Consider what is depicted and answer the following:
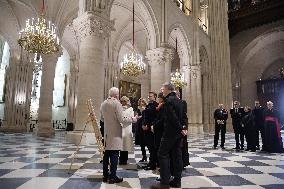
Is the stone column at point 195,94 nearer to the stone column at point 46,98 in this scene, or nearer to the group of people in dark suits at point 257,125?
the group of people in dark suits at point 257,125

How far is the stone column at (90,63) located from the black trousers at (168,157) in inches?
230

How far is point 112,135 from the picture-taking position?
3611 mm

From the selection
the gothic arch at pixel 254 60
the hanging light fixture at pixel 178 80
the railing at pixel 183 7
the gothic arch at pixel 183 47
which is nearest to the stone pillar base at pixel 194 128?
the hanging light fixture at pixel 178 80

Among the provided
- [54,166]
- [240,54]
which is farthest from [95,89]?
[240,54]

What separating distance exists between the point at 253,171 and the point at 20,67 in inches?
686

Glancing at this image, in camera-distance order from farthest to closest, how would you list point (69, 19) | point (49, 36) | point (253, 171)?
1. point (69, 19)
2. point (49, 36)
3. point (253, 171)

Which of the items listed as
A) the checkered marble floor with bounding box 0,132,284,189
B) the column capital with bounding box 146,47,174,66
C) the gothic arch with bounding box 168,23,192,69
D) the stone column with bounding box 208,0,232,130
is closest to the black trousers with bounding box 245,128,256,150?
the checkered marble floor with bounding box 0,132,284,189

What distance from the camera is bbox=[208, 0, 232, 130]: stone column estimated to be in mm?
22375

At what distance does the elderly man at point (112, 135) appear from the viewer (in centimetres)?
355

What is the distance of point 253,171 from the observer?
434 cm

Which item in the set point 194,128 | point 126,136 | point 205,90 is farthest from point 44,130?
point 205,90

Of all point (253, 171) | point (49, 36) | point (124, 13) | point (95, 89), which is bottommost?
point (253, 171)

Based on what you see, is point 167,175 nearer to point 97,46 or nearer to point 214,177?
point 214,177

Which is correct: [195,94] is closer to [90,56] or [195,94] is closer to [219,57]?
[219,57]
